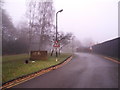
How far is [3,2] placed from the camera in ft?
78.7

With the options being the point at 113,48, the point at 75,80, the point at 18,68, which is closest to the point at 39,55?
the point at 18,68

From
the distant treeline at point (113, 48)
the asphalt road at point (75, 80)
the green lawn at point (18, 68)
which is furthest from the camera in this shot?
the distant treeline at point (113, 48)

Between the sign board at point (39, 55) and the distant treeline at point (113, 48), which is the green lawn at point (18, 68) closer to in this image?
the sign board at point (39, 55)

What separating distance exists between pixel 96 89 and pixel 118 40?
17.3 metres

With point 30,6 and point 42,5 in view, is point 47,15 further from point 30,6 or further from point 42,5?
point 30,6

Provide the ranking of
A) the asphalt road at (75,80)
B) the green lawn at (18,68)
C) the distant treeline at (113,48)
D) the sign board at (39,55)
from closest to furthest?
the asphalt road at (75,80) < the green lawn at (18,68) < the sign board at (39,55) < the distant treeline at (113,48)

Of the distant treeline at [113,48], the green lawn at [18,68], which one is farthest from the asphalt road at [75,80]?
the distant treeline at [113,48]

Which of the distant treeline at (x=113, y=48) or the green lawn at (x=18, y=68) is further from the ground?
the distant treeline at (x=113, y=48)

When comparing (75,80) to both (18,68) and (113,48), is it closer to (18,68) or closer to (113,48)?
(18,68)

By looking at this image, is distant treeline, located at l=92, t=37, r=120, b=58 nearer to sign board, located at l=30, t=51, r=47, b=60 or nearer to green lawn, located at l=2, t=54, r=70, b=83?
sign board, located at l=30, t=51, r=47, b=60

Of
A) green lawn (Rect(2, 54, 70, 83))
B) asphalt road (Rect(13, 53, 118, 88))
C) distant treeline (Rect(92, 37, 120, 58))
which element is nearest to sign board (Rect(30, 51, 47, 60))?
green lawn (Rect(2, 54, 70, 83))

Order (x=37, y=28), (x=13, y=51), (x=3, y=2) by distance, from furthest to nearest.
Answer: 1. (x=13, y=51)
2. (x=37, y=28)
3. (x=3, y=2)

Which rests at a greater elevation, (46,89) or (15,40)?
(15,40)

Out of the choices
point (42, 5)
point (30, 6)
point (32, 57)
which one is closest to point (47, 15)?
point (42, 5)
